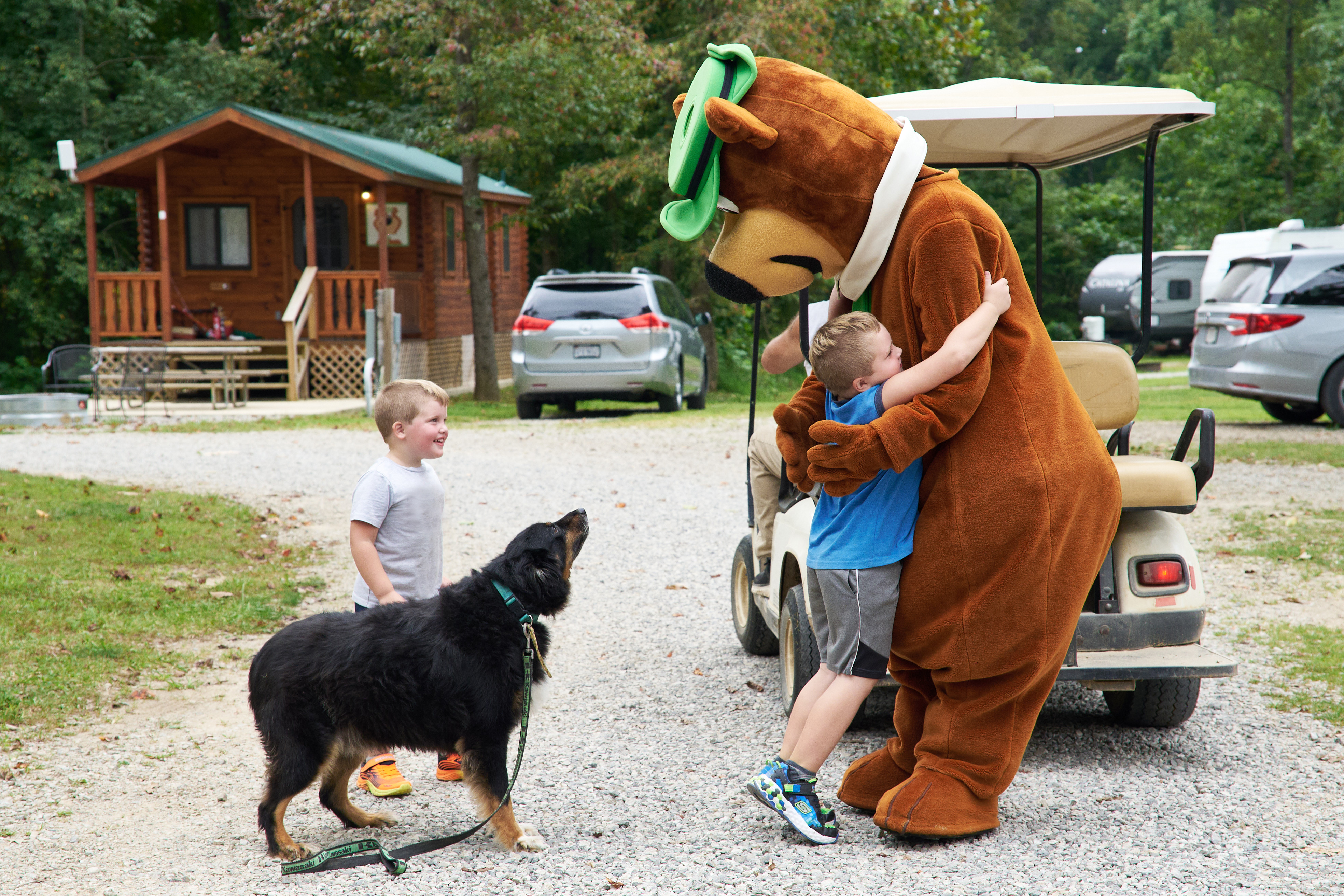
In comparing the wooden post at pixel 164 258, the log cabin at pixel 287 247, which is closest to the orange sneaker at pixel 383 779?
the log cabin at pixel 287 247

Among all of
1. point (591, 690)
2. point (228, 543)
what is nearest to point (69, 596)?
point (228, 543)

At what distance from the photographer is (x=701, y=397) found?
18.9m

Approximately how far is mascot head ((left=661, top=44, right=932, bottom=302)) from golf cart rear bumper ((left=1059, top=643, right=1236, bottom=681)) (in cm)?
146

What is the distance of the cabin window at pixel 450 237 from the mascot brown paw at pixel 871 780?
73.5ft

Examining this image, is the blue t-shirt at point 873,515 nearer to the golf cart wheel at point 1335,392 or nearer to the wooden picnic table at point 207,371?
the golf cart wheel at point 1335,392

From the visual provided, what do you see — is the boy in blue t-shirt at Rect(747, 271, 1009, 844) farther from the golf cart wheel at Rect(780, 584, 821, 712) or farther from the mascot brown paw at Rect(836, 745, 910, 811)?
the golf cart wheel at Rect(780, 584, 821, 712)

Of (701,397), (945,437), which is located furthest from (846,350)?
(701,397)

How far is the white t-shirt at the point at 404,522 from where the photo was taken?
12.9ft

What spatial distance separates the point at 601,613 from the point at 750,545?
147 centimetres

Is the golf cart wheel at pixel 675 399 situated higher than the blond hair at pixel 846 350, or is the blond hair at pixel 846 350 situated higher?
the blond hair at pixel 846 350

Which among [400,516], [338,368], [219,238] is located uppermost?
[219,238]

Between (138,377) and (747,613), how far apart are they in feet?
45.6

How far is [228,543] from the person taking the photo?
796 centimetres

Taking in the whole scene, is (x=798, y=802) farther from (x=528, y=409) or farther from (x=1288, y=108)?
(x=1288, y=108)
